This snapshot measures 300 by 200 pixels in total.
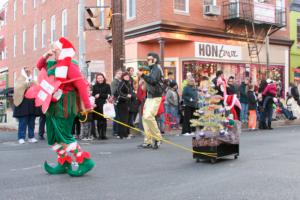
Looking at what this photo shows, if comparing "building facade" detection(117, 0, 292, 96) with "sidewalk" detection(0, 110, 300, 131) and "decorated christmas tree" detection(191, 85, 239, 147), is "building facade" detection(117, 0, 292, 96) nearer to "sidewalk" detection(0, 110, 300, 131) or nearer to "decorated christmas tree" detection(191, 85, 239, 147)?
"sidewalk" detection(0, 110, 300, 131)

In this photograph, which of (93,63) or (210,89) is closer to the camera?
(210,89)

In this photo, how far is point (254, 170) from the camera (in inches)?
263

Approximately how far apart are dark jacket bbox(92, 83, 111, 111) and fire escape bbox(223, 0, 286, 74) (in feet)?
42.2

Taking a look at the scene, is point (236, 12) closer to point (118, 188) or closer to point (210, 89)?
point (210, 89)

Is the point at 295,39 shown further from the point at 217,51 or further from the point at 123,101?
the point at 123,101

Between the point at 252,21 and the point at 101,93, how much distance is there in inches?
554

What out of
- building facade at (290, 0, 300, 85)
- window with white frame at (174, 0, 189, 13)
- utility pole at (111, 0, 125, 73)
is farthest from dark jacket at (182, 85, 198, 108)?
building facade at (290, 0, 300, 85)

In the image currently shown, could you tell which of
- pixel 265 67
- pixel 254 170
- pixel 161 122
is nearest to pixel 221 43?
pixel 265 67

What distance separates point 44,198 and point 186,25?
1738cm

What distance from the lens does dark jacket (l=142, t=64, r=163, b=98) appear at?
8.97 metres

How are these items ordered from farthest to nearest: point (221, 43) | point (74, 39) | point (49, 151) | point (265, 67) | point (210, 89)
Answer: point (74, 39)
point (265, 67)
point (221, 43)
point (49, 151)
point (210, 89)

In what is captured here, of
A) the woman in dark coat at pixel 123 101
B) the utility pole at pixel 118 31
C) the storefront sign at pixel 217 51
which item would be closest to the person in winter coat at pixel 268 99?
the utility pole at pixel 118 31

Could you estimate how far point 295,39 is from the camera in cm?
2961

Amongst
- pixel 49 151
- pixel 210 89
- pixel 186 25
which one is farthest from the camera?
pixel 186 25
